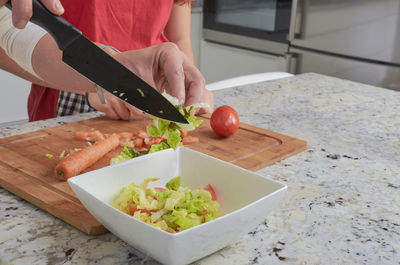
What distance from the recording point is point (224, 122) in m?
1.27

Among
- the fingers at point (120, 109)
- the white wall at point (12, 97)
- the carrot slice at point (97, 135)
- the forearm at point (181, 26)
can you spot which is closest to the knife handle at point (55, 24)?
the carrot slice at point (97, 135)

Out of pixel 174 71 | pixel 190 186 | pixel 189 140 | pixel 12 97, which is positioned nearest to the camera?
pixel 190 186

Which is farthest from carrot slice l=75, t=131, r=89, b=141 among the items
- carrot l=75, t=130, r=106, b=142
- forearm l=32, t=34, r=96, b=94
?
forearm l=32, t=34, r=96, b=94

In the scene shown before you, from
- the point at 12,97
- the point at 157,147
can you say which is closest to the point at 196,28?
the point at 12,97

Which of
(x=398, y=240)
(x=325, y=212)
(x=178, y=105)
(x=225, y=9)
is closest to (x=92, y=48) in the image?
(x=178, y=105)

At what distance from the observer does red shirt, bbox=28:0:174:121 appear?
150cm

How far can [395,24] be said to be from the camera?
2465 millimetres

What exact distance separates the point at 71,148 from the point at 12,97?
6.00 ft

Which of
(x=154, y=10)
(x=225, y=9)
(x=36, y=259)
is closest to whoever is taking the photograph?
(x=36, y=259)

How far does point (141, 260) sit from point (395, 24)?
2.16 m

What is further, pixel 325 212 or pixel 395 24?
pixel 395 24

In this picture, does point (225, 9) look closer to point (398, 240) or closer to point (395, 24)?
point (395, 24)

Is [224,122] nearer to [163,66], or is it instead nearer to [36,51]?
[163,66]

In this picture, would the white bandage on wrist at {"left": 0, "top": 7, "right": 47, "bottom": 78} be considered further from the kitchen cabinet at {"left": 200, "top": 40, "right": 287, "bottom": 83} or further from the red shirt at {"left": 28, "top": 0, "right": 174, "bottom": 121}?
the kitchen cabinet at {"left": 200, "top": 40, "right": 287, "bottom": 83}
